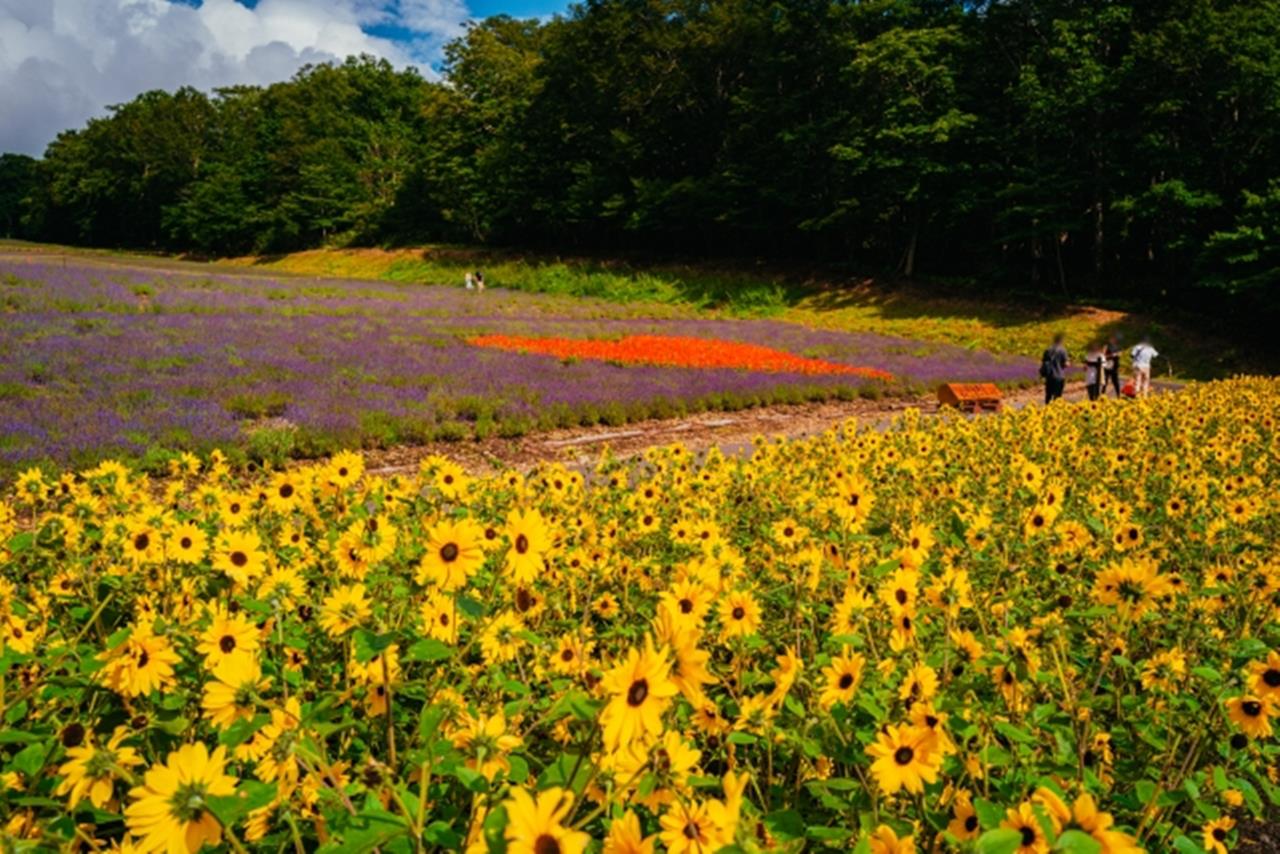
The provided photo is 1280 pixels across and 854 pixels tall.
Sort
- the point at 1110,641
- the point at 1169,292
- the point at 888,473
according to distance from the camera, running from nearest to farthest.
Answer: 1. the point at 1110,641
2. the point at 888,473
3. the point at 1169,292

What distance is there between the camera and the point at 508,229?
189ft

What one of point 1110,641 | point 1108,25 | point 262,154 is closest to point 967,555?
point 1110,641

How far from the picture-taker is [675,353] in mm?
18969

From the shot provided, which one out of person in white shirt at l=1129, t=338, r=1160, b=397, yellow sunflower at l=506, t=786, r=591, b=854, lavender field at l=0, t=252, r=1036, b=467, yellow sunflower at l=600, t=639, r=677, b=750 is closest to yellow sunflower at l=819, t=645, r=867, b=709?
yellow sunflower at l=600, t=639, r=677, b=750

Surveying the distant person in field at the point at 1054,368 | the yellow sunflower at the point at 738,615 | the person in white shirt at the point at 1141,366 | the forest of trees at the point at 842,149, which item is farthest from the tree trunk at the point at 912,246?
the yellow sunflower at the point at 738,615

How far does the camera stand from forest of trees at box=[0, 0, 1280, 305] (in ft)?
90.1

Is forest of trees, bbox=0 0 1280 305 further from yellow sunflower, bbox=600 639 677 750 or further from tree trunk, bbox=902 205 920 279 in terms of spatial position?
yellow sunflower, bbox=600 639 677 750

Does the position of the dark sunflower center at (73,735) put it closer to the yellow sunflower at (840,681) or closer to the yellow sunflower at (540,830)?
the yellow sunflower at (540,830)

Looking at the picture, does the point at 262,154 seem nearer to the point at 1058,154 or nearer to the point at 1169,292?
the point at 1058,154

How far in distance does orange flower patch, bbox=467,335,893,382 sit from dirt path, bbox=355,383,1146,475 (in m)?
2.63

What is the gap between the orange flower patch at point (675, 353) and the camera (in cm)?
1789

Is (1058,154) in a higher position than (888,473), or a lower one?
higher

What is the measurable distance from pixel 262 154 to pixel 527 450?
81.3 metres

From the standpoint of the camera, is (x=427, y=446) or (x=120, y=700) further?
(x=427, y=446)
